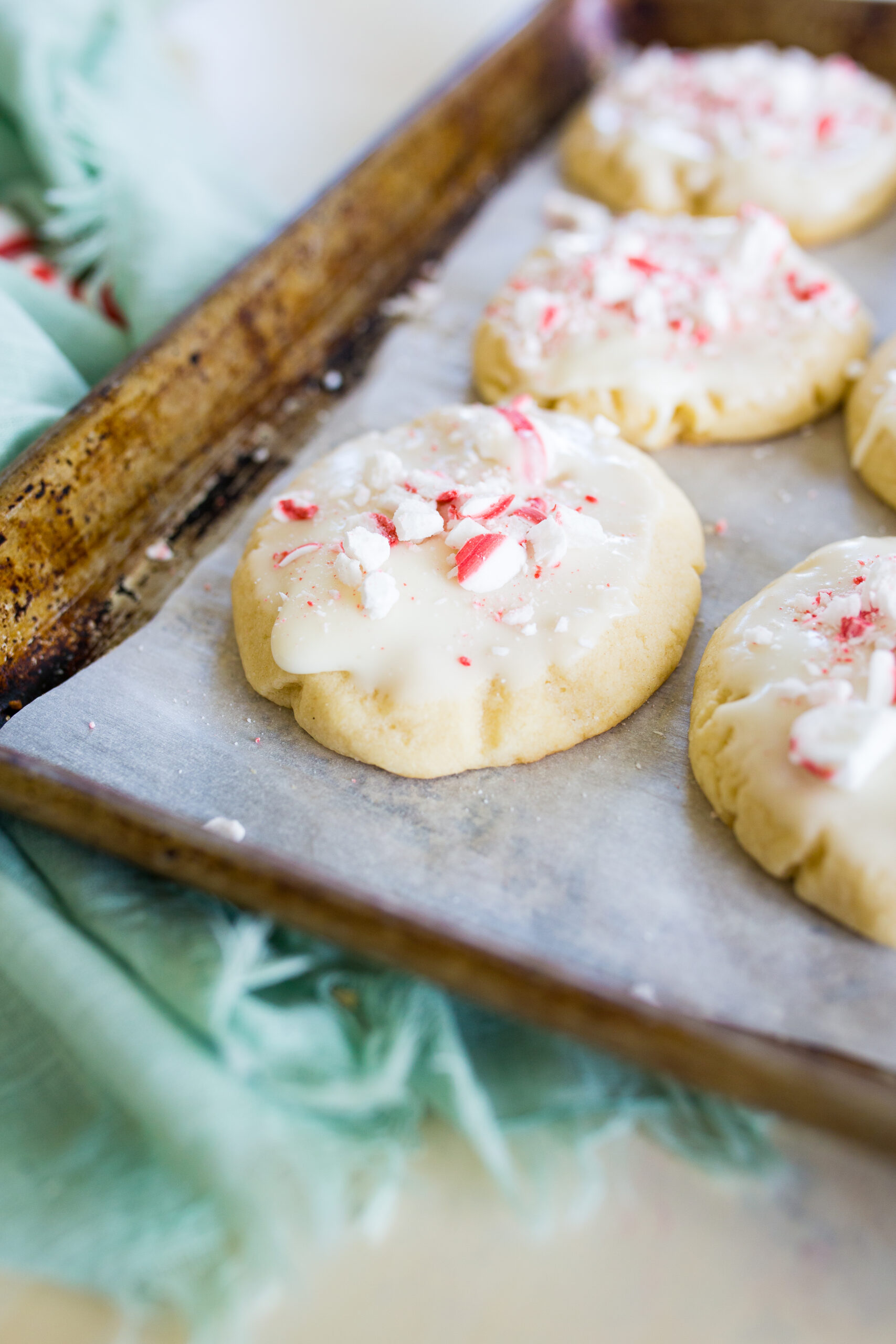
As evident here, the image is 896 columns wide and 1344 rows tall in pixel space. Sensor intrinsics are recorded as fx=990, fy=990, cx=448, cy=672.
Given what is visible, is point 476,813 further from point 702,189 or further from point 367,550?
point 702,189

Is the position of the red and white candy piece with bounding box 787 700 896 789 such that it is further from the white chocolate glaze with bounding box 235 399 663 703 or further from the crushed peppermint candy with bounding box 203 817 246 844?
the crushed peppermint candy with bounding box 203 817 246 844

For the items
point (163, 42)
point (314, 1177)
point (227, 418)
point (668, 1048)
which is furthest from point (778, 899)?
point (163, 42)

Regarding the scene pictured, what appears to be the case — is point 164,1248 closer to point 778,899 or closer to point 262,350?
point 778,899

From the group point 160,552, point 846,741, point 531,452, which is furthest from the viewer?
point 160,552

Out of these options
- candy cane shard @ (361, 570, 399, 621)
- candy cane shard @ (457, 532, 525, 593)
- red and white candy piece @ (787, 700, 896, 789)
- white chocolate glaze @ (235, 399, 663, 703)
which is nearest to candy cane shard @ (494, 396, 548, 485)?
white chocolate glaze @ (235, 399, 663, 703)

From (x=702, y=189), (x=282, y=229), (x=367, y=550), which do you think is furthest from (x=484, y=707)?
(x=702, y=189)

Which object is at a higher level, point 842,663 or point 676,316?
point 676,316
